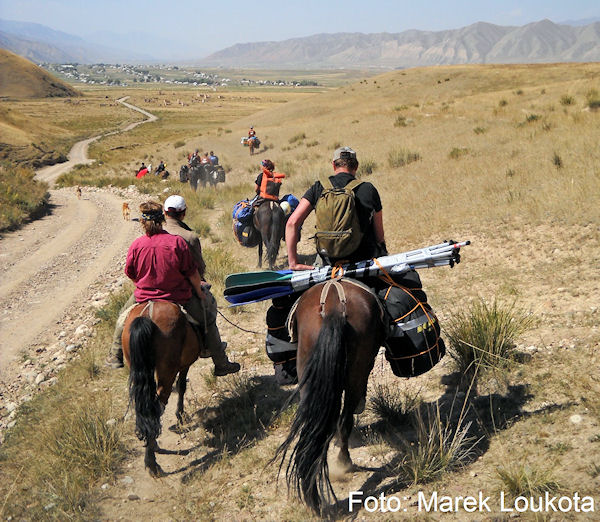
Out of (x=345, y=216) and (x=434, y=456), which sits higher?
(x=345, y=216)

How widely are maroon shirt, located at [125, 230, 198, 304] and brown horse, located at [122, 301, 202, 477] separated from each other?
153 millimetres

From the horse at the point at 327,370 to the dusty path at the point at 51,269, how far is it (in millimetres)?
5659

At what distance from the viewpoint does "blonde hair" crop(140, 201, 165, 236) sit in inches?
196

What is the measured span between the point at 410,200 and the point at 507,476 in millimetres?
10061

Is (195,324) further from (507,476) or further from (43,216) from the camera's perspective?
(43,216)

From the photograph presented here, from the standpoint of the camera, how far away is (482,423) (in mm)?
4672

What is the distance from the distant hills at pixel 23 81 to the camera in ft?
344

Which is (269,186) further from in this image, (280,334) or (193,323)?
(280,334)

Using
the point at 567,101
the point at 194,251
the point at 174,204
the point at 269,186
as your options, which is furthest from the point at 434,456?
the point at 567,101

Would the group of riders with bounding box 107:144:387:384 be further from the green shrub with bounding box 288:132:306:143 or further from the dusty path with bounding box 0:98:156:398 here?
the green shrub with bounding box 288:132:306:143

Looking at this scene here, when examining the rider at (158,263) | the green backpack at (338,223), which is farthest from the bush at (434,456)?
the rider at (158,263)

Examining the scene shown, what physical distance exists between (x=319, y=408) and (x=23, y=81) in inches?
4991

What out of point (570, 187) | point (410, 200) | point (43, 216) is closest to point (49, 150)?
point (43, 216)

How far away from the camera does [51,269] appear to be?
1405cm
